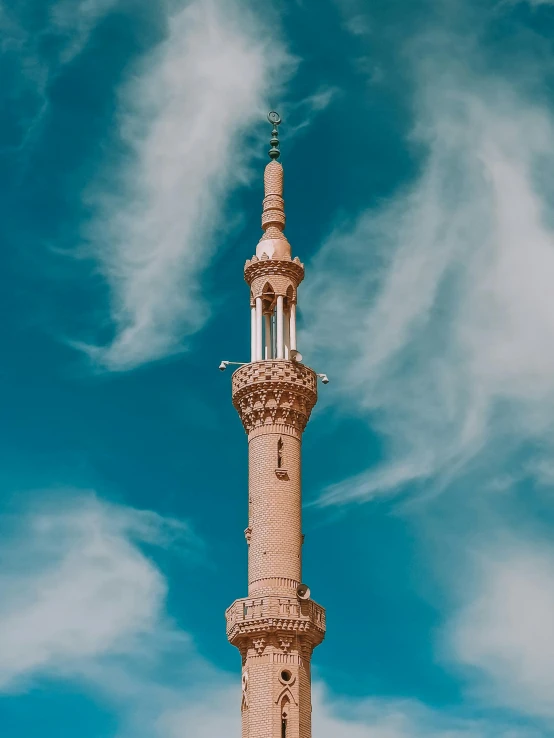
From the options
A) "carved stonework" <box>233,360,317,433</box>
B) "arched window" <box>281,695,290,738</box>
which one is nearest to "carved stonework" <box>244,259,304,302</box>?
"carved stonework" <box>233,360,317,433</box>

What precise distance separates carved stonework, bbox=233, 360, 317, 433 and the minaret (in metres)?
0.04

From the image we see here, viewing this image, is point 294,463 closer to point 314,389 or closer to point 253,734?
point 314,389

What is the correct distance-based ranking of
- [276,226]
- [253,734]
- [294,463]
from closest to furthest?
[253,734] → [294,463] → [276,226]

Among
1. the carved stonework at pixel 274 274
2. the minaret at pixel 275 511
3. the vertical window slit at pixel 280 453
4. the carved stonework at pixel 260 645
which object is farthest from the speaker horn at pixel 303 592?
the carved stonework at pixel 274 274

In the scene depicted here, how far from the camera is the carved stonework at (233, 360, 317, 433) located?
182ft

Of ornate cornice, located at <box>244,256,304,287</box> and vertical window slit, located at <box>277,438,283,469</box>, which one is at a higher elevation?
ornate cornice, located at <box>244,256,304,287</box>

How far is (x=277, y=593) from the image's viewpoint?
52.4m

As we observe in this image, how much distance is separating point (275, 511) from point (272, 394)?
4.63 metres

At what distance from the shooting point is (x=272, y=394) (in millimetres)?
55438

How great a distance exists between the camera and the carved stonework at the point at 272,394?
55.4 metres

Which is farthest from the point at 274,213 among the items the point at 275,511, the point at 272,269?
the point at 275,511

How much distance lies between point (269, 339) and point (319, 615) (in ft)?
37.7

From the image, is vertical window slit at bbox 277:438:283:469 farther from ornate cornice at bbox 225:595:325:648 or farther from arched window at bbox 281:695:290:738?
arched window at bbox 281:695:290:738

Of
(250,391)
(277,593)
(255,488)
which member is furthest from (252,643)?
(250,391)
